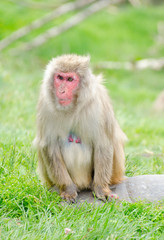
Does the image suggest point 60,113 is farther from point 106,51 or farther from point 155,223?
point 106,51

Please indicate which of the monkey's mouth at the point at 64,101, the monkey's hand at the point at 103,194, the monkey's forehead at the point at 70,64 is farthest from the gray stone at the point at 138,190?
Answer: the monkey's forehead at the point at 70,64

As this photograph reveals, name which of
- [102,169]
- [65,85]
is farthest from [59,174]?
[65,85]

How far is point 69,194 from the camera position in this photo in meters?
4.52

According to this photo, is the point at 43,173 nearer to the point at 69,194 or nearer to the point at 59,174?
the point at 59,174

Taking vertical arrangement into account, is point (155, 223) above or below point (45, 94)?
below

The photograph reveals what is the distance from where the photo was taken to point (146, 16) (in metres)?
21.0

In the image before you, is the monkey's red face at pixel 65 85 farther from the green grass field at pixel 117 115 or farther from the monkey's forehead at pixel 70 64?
the green grass field at pixel 117 115

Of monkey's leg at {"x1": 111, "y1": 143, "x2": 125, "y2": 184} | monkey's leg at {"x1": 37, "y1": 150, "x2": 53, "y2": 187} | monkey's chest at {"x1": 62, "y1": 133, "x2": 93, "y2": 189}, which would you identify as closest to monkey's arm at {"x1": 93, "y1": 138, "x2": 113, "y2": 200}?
monkey's chest at {"x1": 62, "y1": 133, "x2": 93, "y2": 189}

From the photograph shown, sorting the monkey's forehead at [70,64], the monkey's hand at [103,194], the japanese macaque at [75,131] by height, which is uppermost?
the monkey's forehead at [70,64]

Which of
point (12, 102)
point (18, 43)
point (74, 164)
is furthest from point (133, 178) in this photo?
point (18, 43)

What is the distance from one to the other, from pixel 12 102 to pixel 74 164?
421 cm

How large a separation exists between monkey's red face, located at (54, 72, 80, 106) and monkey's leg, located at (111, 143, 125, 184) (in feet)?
3.05

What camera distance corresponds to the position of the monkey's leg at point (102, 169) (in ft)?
14.7

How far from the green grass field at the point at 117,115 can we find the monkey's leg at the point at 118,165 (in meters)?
0.52
